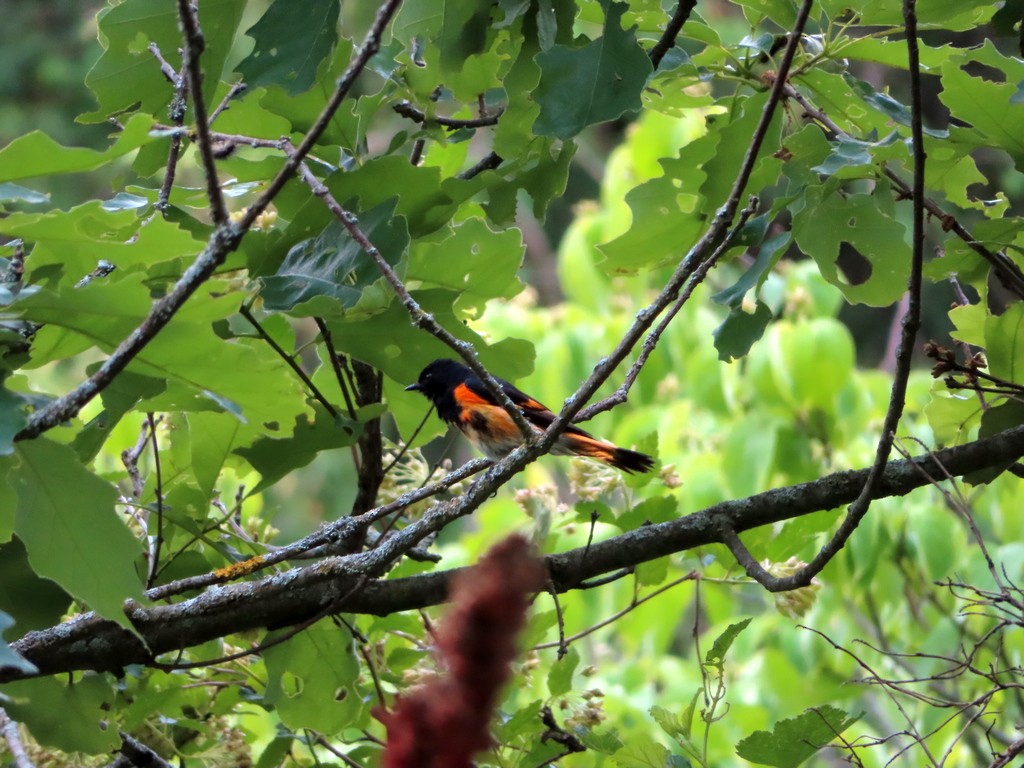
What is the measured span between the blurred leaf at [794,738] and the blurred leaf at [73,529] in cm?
97

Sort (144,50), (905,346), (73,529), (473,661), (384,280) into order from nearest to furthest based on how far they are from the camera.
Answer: (473,661) < (73,529) < (905,346) < (384,280) < (144,50)

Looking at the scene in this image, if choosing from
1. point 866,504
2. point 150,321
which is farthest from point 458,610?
point 866,504

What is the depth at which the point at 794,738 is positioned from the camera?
5.64 ft

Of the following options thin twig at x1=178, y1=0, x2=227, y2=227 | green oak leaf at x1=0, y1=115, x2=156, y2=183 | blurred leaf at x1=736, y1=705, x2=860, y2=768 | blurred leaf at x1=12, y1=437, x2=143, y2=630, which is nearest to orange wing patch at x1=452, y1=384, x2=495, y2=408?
blurred leaf at x1=736, y1=705, x2=860, y2=768

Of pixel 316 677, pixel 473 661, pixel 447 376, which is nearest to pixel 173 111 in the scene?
pixel 316 677

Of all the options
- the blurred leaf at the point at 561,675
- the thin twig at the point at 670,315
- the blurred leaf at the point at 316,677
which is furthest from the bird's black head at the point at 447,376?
the thin twig at the point at 670,315

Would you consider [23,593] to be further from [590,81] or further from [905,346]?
[905,346]

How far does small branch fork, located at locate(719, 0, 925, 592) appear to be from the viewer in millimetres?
1526

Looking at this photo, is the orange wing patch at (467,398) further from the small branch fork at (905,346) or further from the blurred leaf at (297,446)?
the small branch fork at (905,346)

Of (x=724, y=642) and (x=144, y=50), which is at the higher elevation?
(x=144, y=50)

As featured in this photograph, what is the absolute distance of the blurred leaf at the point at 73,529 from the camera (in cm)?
150

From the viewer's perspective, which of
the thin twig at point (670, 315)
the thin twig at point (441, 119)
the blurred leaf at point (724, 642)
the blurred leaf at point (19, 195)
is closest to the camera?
the blurred leaf at point (19, 195)

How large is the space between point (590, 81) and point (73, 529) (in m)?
1.05

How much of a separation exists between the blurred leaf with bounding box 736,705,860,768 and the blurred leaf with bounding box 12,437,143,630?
0.97 meters
